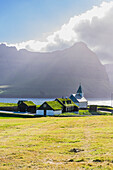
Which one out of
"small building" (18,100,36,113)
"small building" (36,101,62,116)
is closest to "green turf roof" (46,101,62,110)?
"small building" (36,101,62,116)

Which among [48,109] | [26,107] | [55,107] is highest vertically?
[55,107]

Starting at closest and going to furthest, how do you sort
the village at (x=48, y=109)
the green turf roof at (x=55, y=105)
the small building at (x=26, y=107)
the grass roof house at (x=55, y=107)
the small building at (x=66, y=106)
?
the grass roof house at (x=55, y=107)
the village at (x=48, y=109)
the green turf roof at (x=55, y=105)
the small building at (x=66, y=106)
the small building at (x=26, y=107)

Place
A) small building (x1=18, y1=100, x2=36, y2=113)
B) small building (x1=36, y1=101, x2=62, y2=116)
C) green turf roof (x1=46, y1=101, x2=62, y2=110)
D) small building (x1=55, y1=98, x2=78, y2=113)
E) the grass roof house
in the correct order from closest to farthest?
small building (x1=36, y1=101, x2=62, y2=116), the grass roof house, green turf roof (x1=46, y1=101, x2=62, y2=110), small building (x1=55, y1=98, x2=78, y2=113), small building (x1=18, y1=100, x2=36, y2=113)

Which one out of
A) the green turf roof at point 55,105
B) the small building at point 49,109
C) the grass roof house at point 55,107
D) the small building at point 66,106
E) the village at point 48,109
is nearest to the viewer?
the small building at point 49,109

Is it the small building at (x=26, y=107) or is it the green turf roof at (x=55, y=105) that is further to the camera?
the small building at (x=26, y=107)

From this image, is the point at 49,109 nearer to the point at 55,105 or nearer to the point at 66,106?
the point at 55,105

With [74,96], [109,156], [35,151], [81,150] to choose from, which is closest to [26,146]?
[35,151]

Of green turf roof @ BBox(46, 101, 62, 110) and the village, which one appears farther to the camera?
green turf roof @ BBox(46, 101, 62, 110)

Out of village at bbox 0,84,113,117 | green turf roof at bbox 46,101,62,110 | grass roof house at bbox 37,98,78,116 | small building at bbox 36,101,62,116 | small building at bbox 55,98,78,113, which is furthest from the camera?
small building at bbox 55,98,78,113

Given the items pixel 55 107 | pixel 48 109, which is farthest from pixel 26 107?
pixel 55 107

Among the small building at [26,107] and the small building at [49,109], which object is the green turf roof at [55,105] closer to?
the small building at [49,109]

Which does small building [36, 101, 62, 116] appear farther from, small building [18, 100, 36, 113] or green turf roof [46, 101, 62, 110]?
small building [18, 100, 36, 113]

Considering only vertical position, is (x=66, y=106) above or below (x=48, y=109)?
above

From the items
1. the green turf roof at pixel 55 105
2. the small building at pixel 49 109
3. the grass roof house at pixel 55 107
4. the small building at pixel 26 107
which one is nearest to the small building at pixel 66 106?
the grass roof house at pixel 55 107
